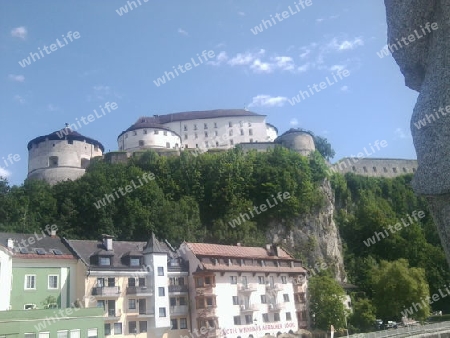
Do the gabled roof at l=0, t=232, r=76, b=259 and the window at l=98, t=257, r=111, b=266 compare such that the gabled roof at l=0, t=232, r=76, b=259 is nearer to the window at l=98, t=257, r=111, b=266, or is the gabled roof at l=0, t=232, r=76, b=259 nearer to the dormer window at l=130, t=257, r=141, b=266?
the window at l=98, t=257, r=111, b=266

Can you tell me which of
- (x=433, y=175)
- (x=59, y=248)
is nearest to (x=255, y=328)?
(x=59, y=248)

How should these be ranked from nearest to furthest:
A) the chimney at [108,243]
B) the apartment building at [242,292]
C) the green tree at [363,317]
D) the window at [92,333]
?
the window at [92,333] → the chimney at [108,243] → the apartment building at [242,292] → the green tree at [363,317]

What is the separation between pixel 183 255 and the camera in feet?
140

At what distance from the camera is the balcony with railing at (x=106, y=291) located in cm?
3497

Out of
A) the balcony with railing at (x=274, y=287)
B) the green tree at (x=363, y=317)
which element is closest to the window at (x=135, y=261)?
the balcony with railing at (x=274, y=287)

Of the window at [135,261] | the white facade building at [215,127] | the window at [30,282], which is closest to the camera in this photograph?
the window at [30,282]

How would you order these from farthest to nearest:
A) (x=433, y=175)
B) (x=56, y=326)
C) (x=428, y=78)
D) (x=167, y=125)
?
(x=167, y=125) → (x=56, y=326) → (x=428, y=78) → (x=433, y=175)

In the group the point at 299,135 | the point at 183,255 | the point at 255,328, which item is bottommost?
the point at 255,328

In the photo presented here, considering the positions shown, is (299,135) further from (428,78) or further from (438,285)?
(428,78)

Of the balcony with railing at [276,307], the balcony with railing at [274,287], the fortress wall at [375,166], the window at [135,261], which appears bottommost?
the balcony with railing at [276,307]

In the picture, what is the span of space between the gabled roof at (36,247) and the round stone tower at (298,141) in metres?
→ 53.3

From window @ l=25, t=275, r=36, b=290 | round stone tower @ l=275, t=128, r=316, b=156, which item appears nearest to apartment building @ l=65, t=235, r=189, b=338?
window @ l=25, t=275, r=36, b=290

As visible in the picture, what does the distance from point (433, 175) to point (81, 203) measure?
5969 centimetres

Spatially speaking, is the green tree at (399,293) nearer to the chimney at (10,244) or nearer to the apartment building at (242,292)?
the apartment building at (242,292)
